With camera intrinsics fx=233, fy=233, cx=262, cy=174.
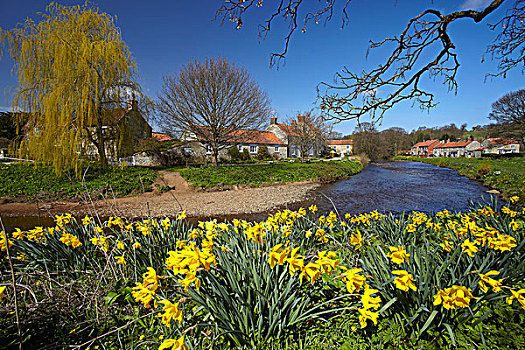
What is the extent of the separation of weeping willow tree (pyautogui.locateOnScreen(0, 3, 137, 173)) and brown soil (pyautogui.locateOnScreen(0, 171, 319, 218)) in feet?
8.59

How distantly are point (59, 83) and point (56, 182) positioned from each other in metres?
4.96

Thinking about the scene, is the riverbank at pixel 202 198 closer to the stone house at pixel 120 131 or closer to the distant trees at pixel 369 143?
the stone house at pixel 120 131

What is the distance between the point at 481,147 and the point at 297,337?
81.9 m

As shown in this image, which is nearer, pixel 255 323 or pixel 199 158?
pixel 255 323

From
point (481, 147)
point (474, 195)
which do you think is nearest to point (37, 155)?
point (474, 195)

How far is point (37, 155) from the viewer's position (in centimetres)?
1161

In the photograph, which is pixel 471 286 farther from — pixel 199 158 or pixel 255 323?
pixel 199 158

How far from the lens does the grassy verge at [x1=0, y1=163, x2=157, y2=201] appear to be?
1085cm

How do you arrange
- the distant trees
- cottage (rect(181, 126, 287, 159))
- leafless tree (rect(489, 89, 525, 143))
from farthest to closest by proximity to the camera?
the distant trees < leafless tree (rect(489, 89, 525, 143)) < cottage (rect(181, 126, 287, 159))

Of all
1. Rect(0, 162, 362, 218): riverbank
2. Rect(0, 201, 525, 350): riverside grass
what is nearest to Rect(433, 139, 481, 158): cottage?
Rect(0, 162, 362, 218): riverbank

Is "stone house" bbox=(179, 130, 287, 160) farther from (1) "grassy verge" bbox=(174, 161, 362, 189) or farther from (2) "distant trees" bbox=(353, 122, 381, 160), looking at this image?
(2) "distant trees" bbox=(353, 122, 381, 160)

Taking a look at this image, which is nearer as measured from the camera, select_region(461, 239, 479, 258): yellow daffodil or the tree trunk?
select_region(461, 239, 479, 258): yellow daffodil

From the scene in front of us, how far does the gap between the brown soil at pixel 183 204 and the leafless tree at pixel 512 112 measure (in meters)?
36.3

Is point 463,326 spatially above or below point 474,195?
above
